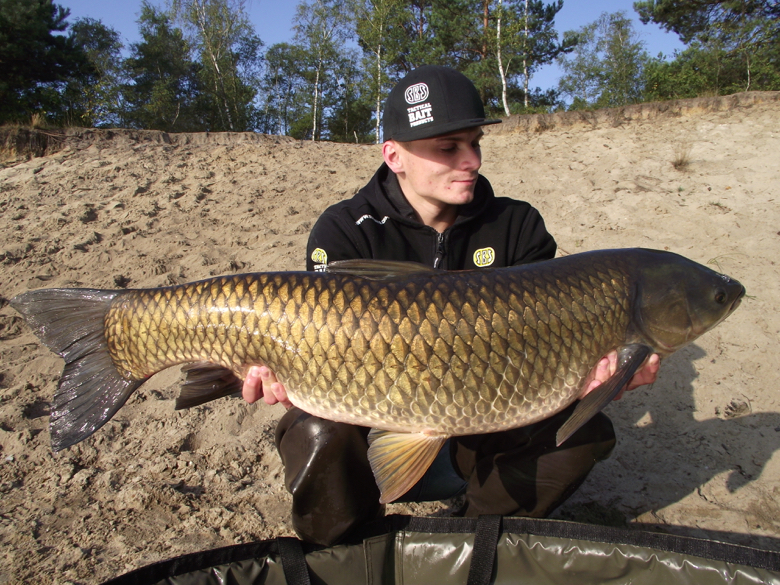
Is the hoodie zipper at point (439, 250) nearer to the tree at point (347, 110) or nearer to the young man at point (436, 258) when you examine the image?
the young man at point (436, 258)

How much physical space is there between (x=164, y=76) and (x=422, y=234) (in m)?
26.9

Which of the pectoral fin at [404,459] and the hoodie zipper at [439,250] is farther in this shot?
the hoodie zipper at [439,250]

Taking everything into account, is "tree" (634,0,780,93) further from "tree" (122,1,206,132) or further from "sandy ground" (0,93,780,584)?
"tree" (122,1,206,132)

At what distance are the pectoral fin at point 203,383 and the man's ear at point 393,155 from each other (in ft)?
3.37

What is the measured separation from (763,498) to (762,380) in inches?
40.2

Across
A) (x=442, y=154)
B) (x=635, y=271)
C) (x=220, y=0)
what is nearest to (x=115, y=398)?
(x=442, y=154)

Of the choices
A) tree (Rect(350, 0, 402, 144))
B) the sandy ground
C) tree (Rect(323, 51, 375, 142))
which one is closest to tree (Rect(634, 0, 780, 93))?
the sandy ground

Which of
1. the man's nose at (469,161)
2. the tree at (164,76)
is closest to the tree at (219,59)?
the tree at (164,76)

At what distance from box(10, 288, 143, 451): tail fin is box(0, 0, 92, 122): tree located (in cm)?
1547

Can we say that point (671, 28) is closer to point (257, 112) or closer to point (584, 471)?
point (584, 471)

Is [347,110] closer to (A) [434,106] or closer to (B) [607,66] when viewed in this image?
(B) [607,66]

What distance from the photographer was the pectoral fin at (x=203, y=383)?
162cm

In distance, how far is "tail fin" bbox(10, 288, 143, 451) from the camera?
1.63m

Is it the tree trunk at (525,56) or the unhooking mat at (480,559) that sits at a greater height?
the tree trunk at (525,56)
